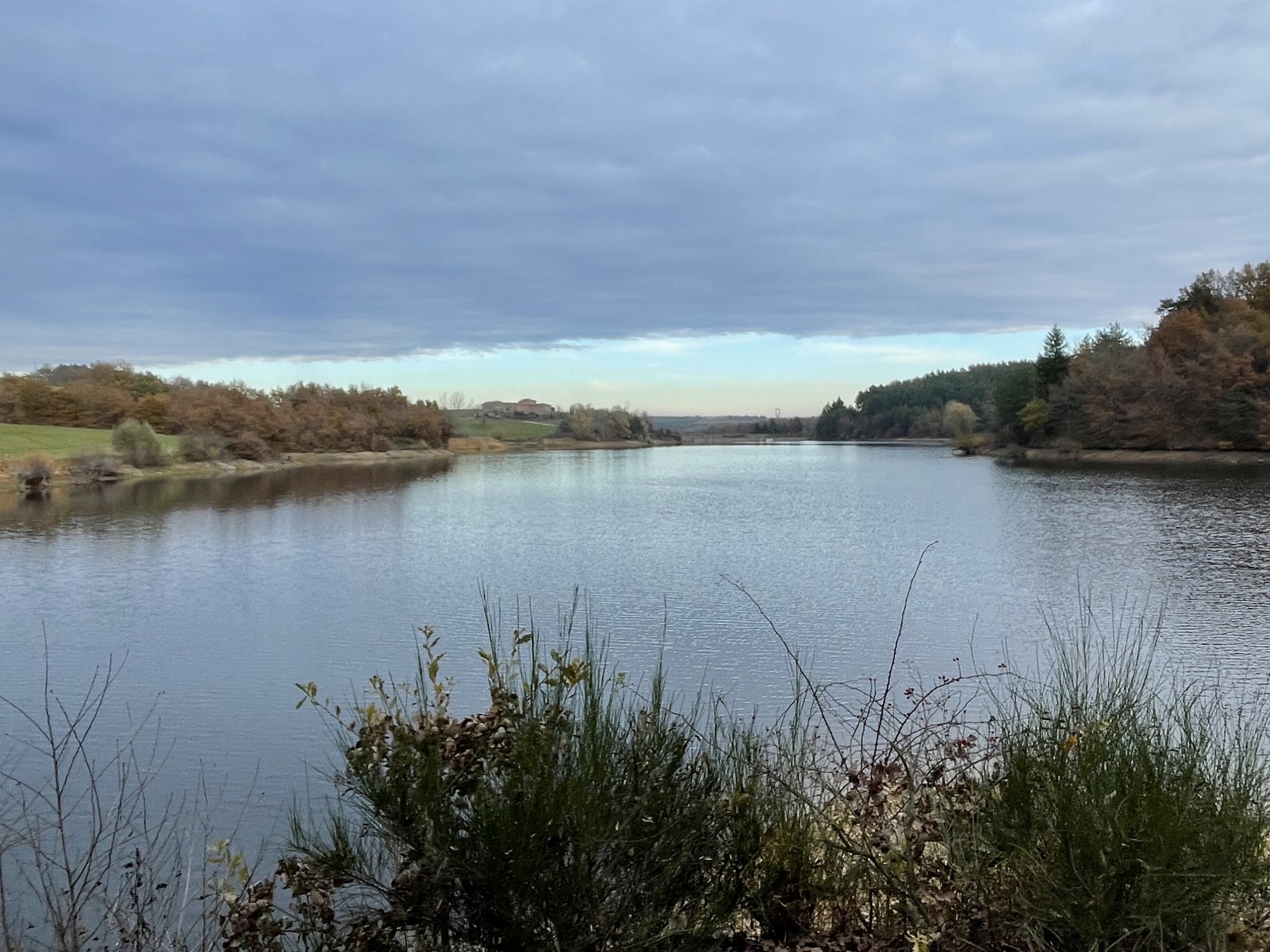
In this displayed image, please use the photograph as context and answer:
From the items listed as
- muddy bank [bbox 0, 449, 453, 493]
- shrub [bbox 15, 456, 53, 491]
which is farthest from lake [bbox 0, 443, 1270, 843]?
muddy bank [bbox 0, 449, 453, 493]

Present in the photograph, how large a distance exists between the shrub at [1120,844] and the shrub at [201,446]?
52.9 metres

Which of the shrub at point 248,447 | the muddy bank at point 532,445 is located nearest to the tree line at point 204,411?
the shrub at point 248,447

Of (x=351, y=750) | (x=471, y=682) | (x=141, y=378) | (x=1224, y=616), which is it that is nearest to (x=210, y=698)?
(x=471, y=682)

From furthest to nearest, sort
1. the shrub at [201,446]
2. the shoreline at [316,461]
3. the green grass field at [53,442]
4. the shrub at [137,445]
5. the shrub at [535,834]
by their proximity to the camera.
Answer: the shrub at [201,446]
the shrub at [137,445]
the green grass field at [53,442]
the shoreline at [316,461]
the shrub at [535,834]

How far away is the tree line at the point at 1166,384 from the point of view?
1831 inches

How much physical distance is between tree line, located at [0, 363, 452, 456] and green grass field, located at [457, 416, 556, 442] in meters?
20.8

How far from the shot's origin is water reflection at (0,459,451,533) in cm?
2552

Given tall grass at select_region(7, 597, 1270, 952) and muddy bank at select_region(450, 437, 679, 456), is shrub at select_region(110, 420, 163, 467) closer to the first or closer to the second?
muddy bank at select_region(450, 437, 679, 456)

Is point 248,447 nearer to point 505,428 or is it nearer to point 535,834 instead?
point 505,428

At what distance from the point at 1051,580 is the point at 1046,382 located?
5346 cm

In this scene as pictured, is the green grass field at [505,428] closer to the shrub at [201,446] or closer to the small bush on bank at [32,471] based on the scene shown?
the shrub at [201,446]

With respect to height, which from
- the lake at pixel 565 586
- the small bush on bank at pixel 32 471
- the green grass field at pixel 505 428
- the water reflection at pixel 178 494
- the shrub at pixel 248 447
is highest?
the green grass field at pixel 505 428

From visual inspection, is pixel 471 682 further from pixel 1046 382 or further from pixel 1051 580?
pixel 1046 382

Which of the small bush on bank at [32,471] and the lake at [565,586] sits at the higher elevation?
the small bush on bank at [32,471]
